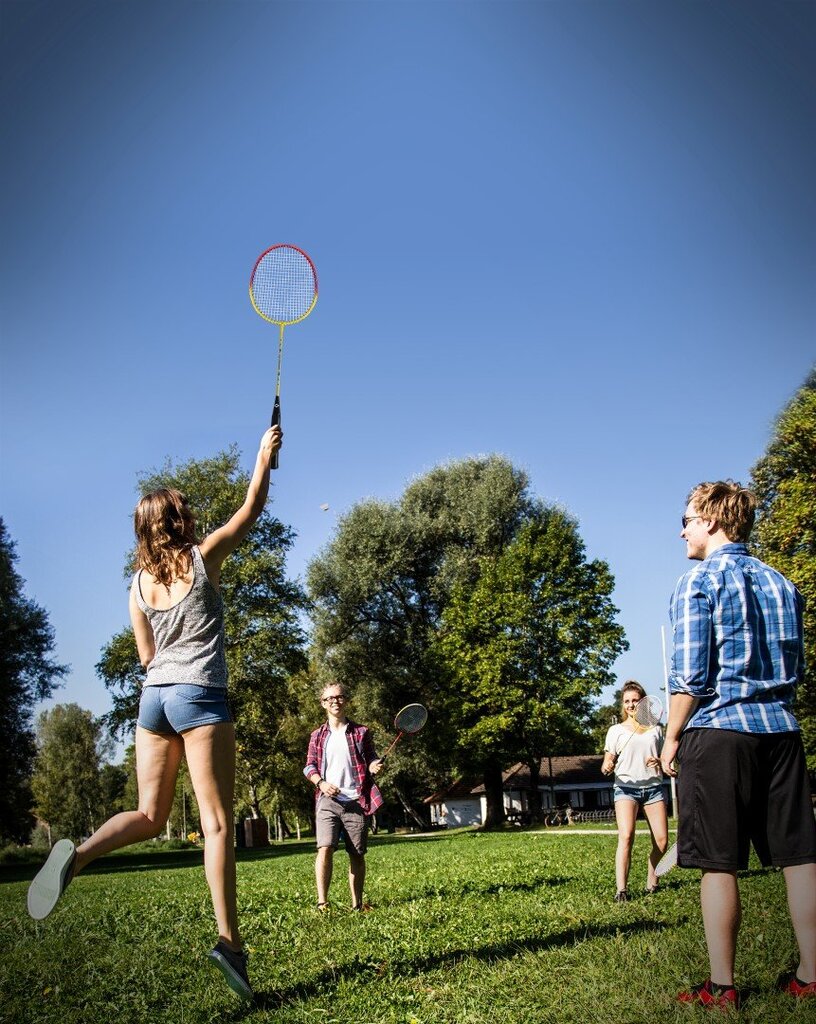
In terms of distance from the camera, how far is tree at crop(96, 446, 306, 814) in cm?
3394

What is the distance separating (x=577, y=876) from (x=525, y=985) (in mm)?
5452

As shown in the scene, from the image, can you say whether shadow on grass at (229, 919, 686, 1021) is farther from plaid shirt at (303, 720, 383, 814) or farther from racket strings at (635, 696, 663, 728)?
racket strings at (635, 696, 663, 728)

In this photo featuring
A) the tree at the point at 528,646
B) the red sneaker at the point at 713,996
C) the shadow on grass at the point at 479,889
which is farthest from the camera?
the tree at the point at 528,646

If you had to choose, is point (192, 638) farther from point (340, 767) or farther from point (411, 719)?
point (411, 719)

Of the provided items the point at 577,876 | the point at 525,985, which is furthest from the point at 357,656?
the point at 525,985

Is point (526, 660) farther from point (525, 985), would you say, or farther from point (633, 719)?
point (525, 985)

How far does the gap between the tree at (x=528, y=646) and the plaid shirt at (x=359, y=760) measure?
30.9m

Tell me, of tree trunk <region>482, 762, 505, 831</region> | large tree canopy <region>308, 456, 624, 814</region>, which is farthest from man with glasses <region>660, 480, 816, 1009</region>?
tree trunk <region>482, 762, 505, 831</region>

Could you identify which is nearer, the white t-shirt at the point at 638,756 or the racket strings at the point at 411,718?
the white t-shirt at the point at 638,756

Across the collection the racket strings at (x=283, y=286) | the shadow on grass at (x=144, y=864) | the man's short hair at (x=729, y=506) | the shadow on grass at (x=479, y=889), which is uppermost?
the racket strings at (x=283, y=286)

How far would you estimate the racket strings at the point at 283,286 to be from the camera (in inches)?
268

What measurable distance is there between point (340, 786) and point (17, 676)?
84.6ft

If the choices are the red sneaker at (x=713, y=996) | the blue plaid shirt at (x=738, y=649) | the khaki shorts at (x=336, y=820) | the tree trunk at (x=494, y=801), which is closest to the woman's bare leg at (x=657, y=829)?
the khaki shorts at (x=336, y=820)

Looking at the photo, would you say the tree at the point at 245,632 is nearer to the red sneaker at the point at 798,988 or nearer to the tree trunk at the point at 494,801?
the tree trunk at the point at 494,801
